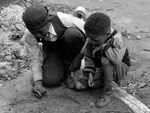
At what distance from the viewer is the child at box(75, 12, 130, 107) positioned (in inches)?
110

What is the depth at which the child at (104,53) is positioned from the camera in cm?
279

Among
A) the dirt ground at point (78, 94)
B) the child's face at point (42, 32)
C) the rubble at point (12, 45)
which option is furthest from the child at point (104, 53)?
the rubble at point (12, 45)

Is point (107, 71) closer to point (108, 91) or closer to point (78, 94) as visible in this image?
point (108, 91)

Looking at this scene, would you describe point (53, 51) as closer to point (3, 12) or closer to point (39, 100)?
point (39, 100)

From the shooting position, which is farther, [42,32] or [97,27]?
[42,32]

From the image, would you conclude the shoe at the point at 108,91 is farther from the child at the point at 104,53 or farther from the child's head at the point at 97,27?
the child's head at the point at 97,27

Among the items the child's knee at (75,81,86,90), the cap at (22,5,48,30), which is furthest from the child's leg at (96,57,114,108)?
the cap at (22,5,48,30)

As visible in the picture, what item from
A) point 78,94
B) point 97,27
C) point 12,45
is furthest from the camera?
point 12,45

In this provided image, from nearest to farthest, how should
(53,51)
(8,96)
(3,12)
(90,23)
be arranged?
(90,23) → (8,96) → (53,51) → (3,12)

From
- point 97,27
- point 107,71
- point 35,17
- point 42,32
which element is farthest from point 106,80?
point 35,17

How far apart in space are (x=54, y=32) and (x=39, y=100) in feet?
2.18

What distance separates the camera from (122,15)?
17.4 ft

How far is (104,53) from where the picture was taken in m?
2.91

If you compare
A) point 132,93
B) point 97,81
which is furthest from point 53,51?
point 132,93
